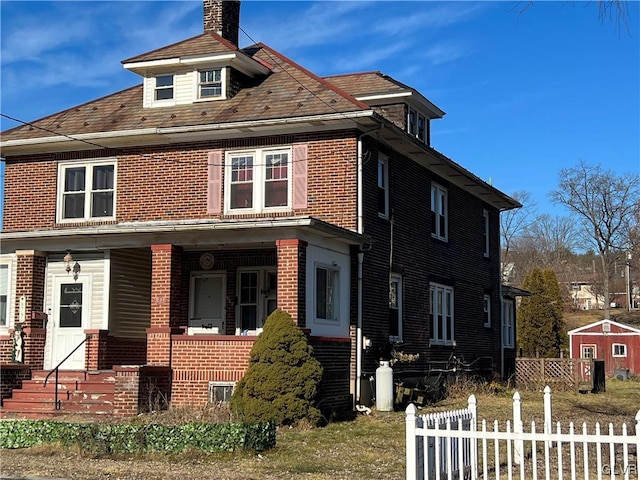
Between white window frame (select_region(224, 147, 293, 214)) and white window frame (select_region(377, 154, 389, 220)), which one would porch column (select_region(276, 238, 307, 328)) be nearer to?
white window frame (select_region(224, 147, 293, 214))

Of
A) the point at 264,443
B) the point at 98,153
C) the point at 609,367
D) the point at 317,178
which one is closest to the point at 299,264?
the point at 317,178

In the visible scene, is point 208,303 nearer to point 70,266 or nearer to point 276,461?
Result: point 70,266

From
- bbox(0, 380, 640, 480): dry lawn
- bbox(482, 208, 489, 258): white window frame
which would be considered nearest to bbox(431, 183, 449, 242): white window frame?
bbox(482, 208, 489, 258): white window frame

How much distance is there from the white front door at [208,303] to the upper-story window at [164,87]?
5200 millimetres

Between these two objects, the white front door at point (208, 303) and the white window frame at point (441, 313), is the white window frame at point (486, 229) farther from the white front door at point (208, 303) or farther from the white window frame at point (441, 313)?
the white front door at point (208, 303)

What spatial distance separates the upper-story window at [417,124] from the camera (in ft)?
83.5

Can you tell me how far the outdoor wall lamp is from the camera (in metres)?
19.6

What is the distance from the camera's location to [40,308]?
1981cm

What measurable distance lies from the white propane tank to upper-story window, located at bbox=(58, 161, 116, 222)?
8.27m

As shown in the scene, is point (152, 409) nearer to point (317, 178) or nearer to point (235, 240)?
point (235, 240)

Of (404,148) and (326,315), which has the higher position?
(404,148)

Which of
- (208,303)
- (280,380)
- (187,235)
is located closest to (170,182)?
(208,303)

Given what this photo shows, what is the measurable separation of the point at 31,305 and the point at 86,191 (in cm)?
429

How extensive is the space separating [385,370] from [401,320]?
357 centimetres
